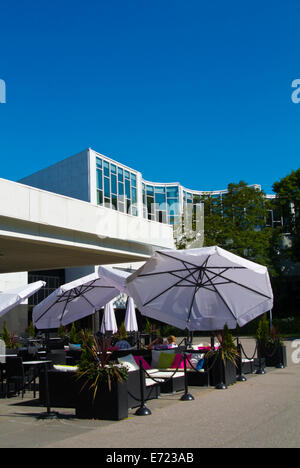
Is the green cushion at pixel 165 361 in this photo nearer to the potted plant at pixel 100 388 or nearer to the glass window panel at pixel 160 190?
the potted plant at pixel 100 388

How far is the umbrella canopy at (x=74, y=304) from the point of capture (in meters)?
18.1

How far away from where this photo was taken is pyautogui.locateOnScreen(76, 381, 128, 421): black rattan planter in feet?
27.7

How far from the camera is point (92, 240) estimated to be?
23.4 meters

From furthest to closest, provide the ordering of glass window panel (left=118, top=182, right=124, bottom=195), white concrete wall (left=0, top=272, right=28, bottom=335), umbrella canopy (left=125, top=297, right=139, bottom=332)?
1. glass window panel (left=118, top=182, right=124, bottom=195)
2. white concrete wall (left=0, top=272, right=28, bottom=335)
3. umbrella canopy (left=125, top=297, right=139, bottom=332)

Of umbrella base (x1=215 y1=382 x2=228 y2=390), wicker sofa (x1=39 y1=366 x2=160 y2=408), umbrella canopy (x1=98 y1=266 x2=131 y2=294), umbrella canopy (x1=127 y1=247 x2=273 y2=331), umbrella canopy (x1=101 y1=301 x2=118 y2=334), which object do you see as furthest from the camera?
umbrella canopy (x1=101 y1=301 x2=118 y2=334)

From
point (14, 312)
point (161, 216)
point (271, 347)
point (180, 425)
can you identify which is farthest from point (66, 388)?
point (161, 216)

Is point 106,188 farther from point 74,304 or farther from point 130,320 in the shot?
point 74,304

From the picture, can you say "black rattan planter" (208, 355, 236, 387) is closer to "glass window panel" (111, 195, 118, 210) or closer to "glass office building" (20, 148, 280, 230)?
"glass office building" (20, 148, 280, 230)

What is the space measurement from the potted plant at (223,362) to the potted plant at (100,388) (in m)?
4.02

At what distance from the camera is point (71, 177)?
44844mm

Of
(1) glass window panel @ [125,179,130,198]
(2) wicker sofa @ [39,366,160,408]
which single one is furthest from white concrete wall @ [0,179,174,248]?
(1) glass window panel @ [125,179,130,198]

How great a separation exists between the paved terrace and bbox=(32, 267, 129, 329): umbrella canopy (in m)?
7.09

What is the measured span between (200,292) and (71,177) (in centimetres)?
3302
